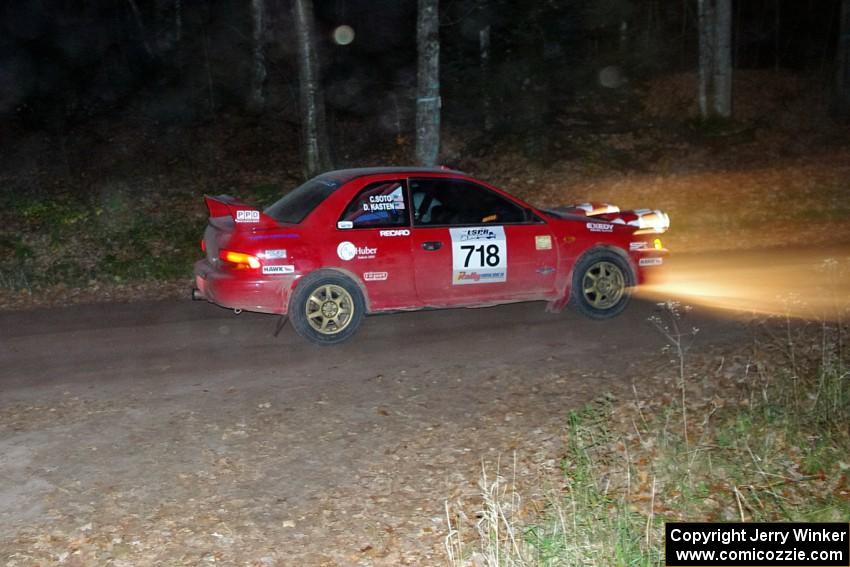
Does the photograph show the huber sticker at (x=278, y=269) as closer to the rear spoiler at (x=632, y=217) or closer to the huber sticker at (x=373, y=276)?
the huber sticker at (x=373, y=276)

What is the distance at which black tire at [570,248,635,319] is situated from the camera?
9812 millimetres

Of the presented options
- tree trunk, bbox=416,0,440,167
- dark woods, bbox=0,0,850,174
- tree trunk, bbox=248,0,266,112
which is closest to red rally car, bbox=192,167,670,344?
tree trunk, bbox=416,0,440,167

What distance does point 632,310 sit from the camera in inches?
409

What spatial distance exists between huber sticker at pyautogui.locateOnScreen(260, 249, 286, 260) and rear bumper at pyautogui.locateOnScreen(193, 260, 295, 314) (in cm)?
21

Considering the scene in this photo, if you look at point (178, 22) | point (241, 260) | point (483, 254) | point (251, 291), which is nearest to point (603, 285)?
point (483, 254)

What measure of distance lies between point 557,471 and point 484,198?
4.05 meters

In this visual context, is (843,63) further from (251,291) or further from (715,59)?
(251,291)

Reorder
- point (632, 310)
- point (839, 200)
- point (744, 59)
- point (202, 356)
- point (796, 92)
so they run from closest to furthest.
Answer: point (202, 356)
point (632, 310)
point (839, 200)
point (796, 92)
point (744, 59)

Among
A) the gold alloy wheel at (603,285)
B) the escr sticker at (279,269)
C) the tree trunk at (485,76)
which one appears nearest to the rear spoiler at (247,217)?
the escr sticker at (279,269)

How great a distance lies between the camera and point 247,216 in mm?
8859

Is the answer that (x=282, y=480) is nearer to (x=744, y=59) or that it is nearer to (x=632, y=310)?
(x=632, y=310)

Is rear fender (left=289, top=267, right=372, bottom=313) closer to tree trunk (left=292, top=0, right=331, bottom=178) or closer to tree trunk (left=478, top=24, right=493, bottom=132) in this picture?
tree trunk (left=292, top=0, right=331, bottom=178)

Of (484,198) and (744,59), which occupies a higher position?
(744,59)

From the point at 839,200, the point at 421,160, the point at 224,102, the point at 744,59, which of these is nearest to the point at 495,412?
the point at 421,160
